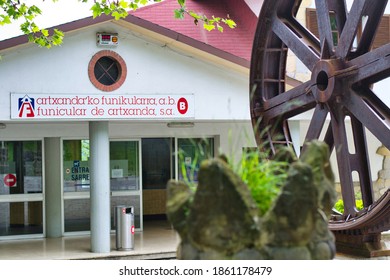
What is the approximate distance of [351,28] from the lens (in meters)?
9.95

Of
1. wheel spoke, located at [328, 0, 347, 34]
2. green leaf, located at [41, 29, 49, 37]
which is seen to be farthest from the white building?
wheel spoke, located at [328, 0, 347, 34]

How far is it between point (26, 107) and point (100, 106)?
1.28 m

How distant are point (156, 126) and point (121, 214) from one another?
3219 millimetres

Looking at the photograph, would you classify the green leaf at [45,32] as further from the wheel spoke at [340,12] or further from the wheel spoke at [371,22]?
the wheel spoke at [371,22]

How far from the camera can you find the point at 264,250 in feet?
14.0

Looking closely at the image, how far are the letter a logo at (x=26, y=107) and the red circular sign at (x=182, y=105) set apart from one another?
8.64 ft

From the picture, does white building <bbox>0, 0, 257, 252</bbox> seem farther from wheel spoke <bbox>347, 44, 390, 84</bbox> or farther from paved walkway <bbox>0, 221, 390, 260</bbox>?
wheel spoke <bbox>347, 44, 390, 84</bbox>

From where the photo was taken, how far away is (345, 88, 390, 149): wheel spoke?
31.3 ft

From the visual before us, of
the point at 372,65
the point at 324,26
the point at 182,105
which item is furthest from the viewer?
the point at 182,105

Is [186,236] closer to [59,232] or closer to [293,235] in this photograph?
[293,235]

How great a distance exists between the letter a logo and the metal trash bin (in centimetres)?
260

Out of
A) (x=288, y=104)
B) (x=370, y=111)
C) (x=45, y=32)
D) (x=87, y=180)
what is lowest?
(x=87, y=180)

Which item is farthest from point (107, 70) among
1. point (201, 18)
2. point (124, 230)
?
point (124, 230)

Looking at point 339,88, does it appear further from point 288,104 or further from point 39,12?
point 39,12
